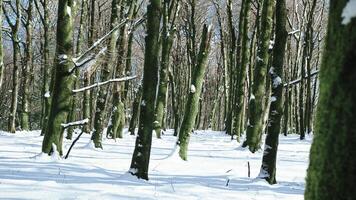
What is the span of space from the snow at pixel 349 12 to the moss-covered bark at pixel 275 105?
5.95m

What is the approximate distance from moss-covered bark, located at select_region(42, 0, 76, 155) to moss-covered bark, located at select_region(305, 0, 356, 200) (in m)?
7.33

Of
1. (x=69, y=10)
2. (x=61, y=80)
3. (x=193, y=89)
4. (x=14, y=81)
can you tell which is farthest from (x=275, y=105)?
(x=14, y=81)

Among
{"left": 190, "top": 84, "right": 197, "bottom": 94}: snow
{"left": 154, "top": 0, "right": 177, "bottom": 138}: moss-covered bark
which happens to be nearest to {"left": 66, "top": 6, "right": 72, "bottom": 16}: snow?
{"left": 190, "top": 84, "right": 197, "bottom": 94}: snow

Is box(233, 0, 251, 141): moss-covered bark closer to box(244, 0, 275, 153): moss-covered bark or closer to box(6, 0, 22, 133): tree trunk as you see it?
box(244, 0, 275, 153): moss-covered bark

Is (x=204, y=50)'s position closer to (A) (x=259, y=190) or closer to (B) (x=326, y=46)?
(A) (x=259, y=190)

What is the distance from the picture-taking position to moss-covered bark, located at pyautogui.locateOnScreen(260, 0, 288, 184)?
301 inches

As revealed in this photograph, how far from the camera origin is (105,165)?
28.3ft

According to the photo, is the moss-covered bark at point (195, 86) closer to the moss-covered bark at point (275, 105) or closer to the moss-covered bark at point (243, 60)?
the moss-covered bark at point (275, 105)

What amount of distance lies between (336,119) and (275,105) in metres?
5.99

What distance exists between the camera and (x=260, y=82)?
1242 cm

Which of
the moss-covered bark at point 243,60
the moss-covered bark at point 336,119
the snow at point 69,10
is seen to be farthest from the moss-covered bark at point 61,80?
the moss-covered bark at point 243,60

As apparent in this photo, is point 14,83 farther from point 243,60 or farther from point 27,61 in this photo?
point 243,60

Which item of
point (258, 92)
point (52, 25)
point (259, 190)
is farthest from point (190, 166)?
point (52, 25)

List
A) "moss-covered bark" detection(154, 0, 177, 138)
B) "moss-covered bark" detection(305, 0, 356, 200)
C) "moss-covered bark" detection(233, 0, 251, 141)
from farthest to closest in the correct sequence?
"moss-covered bark" detection(154, 0, 177, 138) → "moss-covered bark" detection(233, 0, 251, 141) → "moss-covered bark" detection(305, 0, 356, 200)
